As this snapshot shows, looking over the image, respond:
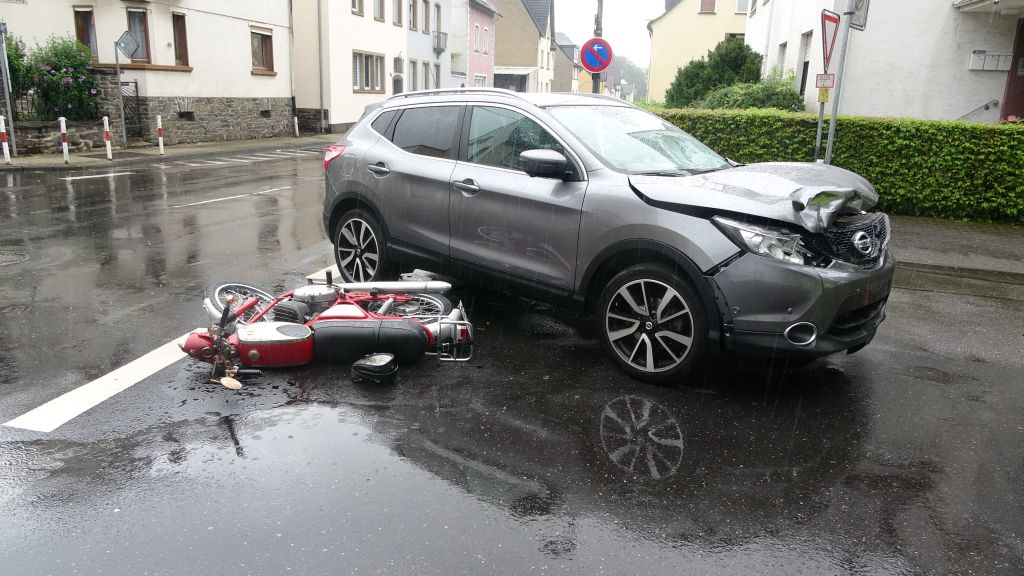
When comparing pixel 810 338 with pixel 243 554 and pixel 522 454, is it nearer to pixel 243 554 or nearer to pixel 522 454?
pixel 522 454

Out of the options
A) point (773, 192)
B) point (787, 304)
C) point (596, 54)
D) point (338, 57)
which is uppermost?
point (338, 57)

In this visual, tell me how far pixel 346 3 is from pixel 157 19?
11225 mm

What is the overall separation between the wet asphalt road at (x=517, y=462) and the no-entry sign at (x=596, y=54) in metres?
7.54

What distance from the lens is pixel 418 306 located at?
222 inches

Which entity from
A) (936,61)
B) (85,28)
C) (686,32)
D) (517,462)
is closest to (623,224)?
(517,462)

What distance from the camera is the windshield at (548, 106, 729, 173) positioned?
5.41 meters

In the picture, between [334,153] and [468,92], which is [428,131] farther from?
[334,153]

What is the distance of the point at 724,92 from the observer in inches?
805

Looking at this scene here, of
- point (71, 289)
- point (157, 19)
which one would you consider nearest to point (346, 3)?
point (157, 19)

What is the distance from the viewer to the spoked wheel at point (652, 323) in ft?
15.4

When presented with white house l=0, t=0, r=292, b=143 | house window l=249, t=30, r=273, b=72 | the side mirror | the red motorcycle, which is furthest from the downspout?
the side mirror

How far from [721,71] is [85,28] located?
1971 centimetres

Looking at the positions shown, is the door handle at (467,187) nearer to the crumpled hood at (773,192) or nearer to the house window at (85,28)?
the crumpled hood at (773,192)

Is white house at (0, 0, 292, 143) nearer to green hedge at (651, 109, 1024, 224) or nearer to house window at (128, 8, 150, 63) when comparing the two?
house window at (128, 8, 150, 63)
